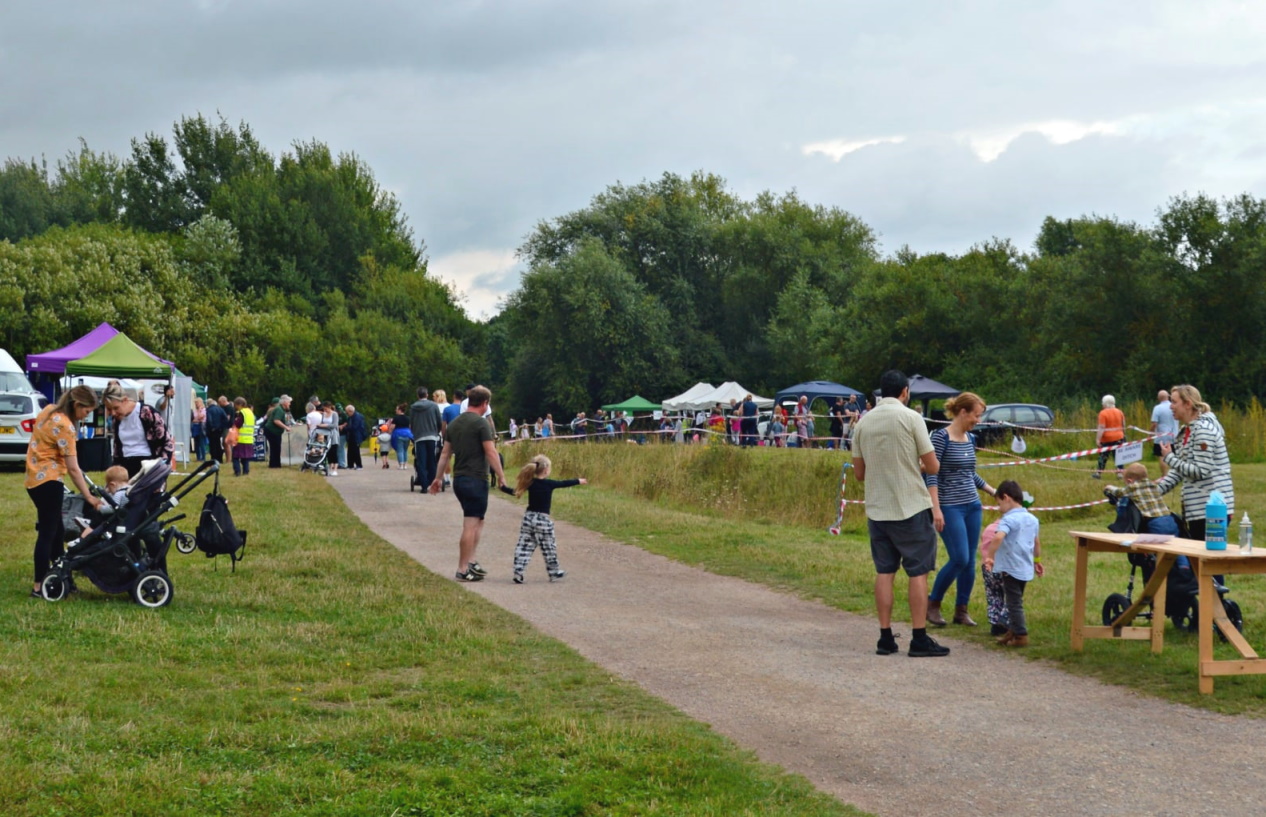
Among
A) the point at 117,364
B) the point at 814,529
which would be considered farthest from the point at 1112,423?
the point at 117,364

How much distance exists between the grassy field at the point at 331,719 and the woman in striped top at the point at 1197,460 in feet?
14.6

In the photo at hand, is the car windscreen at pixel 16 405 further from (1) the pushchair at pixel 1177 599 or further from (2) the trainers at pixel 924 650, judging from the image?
(1) the pushchair at pixel 1177 599

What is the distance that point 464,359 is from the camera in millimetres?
67375

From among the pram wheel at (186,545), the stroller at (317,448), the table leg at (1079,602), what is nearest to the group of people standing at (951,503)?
the table leg at (1079,602)

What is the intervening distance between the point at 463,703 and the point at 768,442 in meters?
31.5

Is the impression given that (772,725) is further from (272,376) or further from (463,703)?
(272,376)

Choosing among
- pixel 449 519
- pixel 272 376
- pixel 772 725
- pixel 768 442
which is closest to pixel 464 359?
pixel 272 376

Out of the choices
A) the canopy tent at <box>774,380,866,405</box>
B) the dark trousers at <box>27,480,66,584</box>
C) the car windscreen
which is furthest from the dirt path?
the canopy tent at <box>774,380,866,405</box>

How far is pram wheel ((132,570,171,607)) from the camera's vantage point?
9586 mm

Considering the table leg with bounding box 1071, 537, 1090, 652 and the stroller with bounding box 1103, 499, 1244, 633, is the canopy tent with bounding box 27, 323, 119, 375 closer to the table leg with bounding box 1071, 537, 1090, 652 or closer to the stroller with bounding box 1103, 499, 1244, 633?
the stroller with bounding box 1103, 499, 1244, 633

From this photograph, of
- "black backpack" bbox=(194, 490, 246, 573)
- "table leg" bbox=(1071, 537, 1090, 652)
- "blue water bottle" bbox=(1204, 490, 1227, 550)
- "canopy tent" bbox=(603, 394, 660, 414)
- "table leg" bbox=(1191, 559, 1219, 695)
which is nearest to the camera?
"table leg" bbox=(1191, 559, 1219, 695)

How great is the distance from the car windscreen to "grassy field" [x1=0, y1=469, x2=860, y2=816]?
578 inches

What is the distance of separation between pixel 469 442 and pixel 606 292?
54.0 m

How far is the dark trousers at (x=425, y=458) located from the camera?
21844mm
